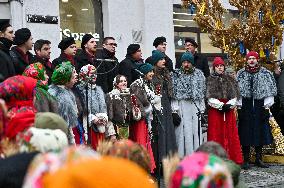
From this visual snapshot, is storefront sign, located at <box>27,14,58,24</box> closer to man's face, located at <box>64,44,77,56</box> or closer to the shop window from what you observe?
the shop window

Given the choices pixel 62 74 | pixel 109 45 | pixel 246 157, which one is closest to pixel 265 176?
pixel 246 157

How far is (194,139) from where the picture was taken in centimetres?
1034

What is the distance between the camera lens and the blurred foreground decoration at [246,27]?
1153cm

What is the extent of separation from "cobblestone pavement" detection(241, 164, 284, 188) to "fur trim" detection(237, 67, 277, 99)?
124 centimetres

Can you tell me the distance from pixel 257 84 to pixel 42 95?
4882 mm

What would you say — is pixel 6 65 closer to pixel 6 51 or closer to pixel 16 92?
pixel 6 51

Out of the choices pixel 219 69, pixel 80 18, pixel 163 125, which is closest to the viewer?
pixel 163 125

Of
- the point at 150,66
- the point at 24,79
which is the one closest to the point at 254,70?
the point at 150,66

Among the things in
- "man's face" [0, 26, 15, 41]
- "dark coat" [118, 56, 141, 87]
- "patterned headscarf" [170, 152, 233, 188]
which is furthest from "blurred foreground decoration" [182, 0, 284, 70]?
"patterned headscarf" [170, 152, 233, 188]

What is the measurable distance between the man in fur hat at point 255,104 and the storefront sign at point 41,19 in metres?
4.06

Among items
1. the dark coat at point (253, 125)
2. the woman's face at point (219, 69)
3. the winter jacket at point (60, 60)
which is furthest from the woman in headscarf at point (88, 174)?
the dark coat at point (253, 125)

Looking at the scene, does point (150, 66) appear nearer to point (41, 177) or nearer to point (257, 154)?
point (257, 154)

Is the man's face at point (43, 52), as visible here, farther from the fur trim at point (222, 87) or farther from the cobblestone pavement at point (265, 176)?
the cobblestone pavement at point (265, 176)

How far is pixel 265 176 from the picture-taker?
381 inches
